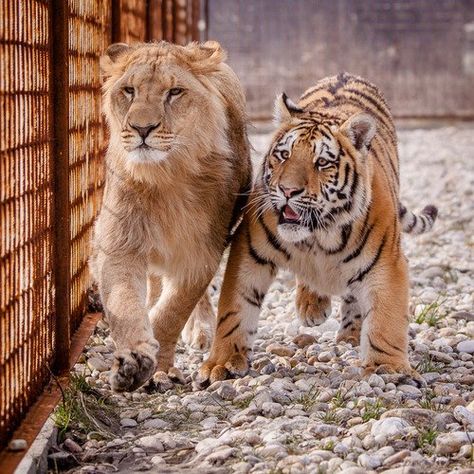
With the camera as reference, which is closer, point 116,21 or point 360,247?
point 360,247

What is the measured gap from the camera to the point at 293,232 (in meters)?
4.63

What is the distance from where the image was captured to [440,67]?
17062 millimetres

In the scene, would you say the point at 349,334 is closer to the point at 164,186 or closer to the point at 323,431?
the point at 164,186

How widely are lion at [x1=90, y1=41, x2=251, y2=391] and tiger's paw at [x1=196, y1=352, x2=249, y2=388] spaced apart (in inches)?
6.9

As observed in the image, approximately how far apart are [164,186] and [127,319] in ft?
2.05

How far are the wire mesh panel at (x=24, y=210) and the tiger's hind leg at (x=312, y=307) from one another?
5.32ft

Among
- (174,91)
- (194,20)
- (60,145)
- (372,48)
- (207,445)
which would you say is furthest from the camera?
(372,48)

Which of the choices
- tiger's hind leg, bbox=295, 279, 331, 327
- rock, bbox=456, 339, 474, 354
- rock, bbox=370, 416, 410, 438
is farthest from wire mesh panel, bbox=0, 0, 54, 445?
rock, bbox=456, 339, 474, 354

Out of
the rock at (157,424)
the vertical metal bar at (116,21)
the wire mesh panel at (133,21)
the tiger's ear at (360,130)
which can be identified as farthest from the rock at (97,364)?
the wire mesh panel at (133,21)

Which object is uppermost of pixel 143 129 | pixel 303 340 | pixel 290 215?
pixel 143 129

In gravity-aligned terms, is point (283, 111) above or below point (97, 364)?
above

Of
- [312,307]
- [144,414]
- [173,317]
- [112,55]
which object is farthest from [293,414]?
[112,55]

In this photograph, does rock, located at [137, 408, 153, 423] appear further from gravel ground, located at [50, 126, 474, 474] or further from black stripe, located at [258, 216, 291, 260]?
black stripe, located at [258, 216, 291, 260]

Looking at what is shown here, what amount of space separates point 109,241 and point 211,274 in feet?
1.67
